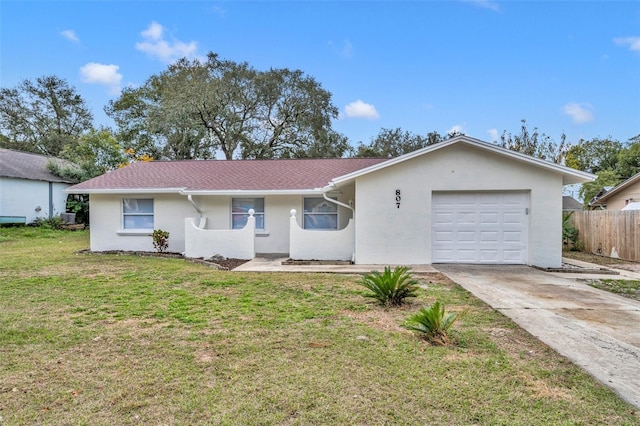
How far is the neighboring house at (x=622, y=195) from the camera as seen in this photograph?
20.3 m

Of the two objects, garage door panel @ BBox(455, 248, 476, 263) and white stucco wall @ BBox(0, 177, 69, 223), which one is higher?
white stucco wall @ BBox(0, 177, 69, 223)

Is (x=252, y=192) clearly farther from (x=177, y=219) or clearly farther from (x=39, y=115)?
(x=39, y=115)

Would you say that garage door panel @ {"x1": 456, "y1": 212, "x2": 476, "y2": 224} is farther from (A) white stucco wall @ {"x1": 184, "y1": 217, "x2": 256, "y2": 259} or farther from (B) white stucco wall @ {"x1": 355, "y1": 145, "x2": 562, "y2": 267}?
(A) white stucco wall @ {"x1": 184, "y1": 217, "x2": 256, "y2": 259}

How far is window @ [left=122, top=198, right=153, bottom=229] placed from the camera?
13.2m

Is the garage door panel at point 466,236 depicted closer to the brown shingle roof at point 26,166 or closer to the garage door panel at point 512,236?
the garage door panel at point 512,236

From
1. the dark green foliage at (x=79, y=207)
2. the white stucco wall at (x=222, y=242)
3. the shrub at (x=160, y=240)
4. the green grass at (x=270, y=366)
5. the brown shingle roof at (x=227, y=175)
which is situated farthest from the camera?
the dark green foliage at (x=79, y=207)

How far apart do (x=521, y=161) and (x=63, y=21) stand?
19.7 metres

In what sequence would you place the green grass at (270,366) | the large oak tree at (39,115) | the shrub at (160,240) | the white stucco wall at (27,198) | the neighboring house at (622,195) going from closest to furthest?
the green grass at (270,366)
the shrub at (160,240)
the neighboring house at (622,195)
the white stucco wall at (27,198)
the large oak tree at (39,115)

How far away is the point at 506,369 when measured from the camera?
345 centimetres

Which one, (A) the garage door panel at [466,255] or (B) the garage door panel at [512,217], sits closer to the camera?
(B) the garage door panel at [512,217]

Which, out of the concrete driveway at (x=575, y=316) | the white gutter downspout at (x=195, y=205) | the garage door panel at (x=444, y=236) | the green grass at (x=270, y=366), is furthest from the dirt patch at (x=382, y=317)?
the white gutter downspout at (x=195, y=205)

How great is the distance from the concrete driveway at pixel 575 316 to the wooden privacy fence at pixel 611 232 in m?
5.82

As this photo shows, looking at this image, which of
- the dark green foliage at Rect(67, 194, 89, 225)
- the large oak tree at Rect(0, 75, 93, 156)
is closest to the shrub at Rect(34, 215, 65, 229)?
the dark green foliage at Rect(67, 194, 89, 225)

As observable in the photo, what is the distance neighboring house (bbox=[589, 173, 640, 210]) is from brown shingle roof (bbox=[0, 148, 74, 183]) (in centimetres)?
3510
